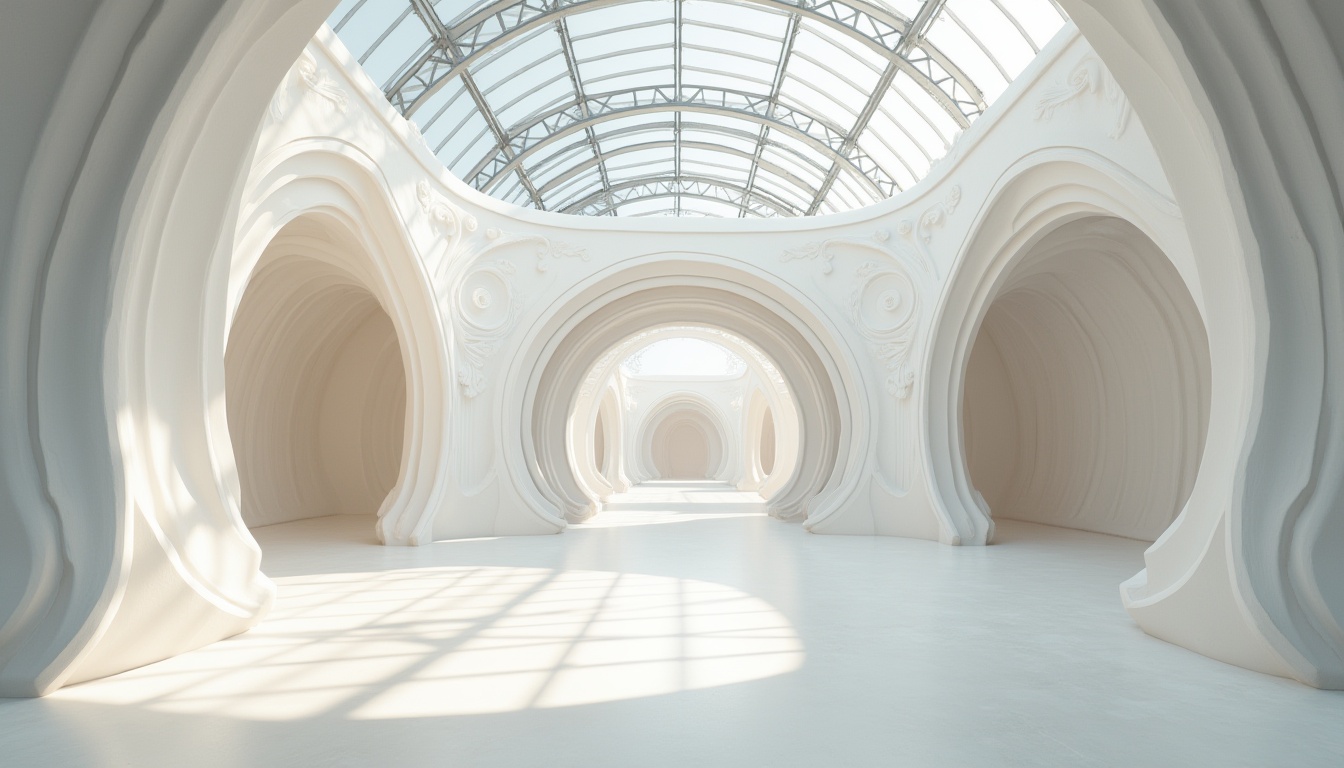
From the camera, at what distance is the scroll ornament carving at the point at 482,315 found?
12188mm

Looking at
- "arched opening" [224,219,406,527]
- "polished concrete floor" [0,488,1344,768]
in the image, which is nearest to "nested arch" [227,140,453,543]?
"arched opening" [224,219,406,527]

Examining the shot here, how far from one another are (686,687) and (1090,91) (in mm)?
6893

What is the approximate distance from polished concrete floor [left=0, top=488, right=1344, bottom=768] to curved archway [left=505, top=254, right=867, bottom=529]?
553 cm

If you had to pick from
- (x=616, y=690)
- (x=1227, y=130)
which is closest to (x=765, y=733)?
(x=616, y=690)

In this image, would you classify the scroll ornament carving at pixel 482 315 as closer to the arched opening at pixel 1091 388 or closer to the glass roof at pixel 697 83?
the glass roof at pixel 697 83

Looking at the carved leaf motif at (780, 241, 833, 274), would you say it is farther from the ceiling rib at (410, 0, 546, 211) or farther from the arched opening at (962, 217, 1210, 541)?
the ceiling rib at (410, 0, 546, 211)

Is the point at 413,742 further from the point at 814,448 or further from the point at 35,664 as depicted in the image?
the point at 814,448

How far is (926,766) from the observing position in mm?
3250

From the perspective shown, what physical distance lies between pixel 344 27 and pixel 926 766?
1360 cm

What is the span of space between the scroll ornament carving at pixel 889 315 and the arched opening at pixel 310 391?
7183 millimetres

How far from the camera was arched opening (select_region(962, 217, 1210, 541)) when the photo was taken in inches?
412

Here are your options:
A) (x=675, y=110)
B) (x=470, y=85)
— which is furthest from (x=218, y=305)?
(x=675, y=110)

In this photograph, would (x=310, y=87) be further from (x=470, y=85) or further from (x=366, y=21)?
(x=470, y=85)

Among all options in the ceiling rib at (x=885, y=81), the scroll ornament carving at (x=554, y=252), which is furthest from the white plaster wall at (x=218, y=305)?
the ceiling rib at (x=885, y=81)
